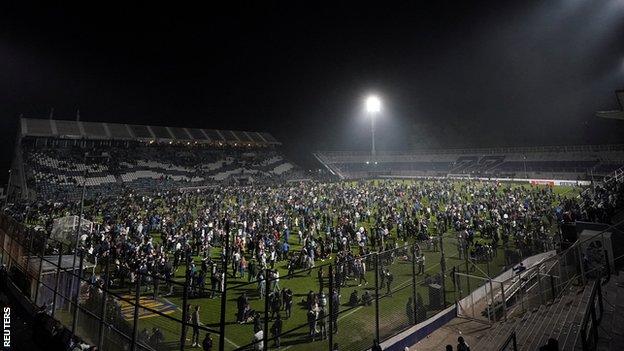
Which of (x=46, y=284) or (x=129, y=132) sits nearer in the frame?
(x=46, y=284)

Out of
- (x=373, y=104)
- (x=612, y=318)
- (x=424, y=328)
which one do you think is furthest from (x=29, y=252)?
(x=373, y=104)

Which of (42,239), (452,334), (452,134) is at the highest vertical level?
(452,134)

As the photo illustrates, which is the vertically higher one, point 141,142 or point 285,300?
point 141,142

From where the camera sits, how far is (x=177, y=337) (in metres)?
9.61

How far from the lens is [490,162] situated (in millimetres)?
61125

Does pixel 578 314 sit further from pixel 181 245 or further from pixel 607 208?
pixel 181 245

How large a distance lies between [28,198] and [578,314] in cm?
4917

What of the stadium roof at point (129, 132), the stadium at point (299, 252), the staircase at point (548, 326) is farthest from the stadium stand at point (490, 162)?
the staircase at point (548, 326)

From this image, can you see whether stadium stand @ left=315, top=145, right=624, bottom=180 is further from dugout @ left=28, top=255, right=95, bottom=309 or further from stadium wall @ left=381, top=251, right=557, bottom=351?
dugout @ left=28, top=255, right=95, bottom=309

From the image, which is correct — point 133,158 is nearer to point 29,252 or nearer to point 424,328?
point 29,252

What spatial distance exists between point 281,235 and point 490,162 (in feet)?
175

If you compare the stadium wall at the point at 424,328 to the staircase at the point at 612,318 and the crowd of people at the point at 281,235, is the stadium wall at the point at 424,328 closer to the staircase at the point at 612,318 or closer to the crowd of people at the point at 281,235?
the crowd of people at the point at 281,235

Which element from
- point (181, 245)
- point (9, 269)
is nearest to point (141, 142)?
point (181, 245)

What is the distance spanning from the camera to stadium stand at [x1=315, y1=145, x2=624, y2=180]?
154 feet
